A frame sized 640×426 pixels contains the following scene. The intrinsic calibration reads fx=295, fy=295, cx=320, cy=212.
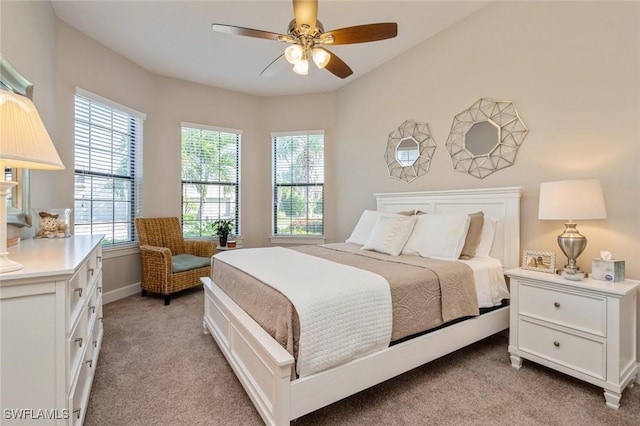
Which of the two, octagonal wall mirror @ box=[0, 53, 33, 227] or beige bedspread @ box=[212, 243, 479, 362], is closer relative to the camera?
beige bedspread @ box=[212, 243, 479, 362]

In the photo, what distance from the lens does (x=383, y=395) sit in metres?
1.84

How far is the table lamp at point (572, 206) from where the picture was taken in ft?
6.24

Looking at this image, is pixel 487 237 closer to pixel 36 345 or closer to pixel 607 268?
pixel 607 268

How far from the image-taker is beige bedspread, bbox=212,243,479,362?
154 cm

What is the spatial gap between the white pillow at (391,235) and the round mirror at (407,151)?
3.43ft

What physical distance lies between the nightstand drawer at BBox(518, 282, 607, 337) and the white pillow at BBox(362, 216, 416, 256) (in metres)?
0.95

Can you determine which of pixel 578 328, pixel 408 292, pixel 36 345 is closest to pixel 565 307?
pixel 578 328

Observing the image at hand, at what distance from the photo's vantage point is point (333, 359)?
150 cm

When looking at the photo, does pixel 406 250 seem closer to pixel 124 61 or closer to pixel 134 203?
pixel 134 203

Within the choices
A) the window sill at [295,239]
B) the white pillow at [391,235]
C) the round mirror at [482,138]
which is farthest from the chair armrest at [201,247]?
the round mirror at [482,138]

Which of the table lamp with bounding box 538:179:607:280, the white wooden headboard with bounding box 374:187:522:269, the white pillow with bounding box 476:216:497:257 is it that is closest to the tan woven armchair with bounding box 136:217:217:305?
the white wooden headboard with bounding box 374:187:522:269

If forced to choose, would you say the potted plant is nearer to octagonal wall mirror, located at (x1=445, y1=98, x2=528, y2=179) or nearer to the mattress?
the mattress

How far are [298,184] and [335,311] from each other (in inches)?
143

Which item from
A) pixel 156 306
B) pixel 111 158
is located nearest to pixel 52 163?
pixel 156 306
